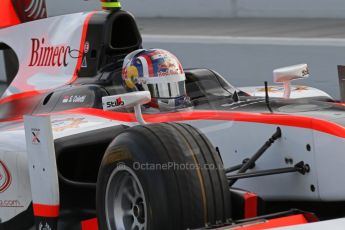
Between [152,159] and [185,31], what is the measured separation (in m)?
9.11

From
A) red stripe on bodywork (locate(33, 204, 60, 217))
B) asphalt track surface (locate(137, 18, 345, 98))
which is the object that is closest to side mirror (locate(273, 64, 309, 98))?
red stripe on bodywork (locate(33, 204, 60, 217))

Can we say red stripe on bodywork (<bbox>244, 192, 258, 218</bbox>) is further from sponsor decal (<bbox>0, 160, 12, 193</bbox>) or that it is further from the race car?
sponsor decal (<bbox>0, 160, 12, 193</bbox>)

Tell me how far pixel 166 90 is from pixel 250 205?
1279 mm

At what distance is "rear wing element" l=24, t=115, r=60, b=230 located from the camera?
490 centimetres

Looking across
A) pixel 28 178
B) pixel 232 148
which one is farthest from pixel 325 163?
pixel 28 178

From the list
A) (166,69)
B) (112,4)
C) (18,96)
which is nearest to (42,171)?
(166,69)

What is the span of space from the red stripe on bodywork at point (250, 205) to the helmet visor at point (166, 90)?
3.90ft

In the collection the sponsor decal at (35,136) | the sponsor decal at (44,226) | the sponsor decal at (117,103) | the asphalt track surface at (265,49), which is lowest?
the asphalt track surface at (265,49)

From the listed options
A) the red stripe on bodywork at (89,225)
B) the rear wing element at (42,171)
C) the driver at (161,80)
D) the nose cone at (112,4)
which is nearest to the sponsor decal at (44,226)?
the rear wing element at (42,171)

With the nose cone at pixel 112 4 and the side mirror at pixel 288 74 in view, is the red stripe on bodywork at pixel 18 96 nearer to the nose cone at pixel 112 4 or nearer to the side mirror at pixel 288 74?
the nose cone at pixel 112 4

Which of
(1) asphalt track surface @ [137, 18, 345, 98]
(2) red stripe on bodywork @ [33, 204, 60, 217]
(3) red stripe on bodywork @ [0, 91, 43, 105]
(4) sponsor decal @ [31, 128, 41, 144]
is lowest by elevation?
(1) asphalt track surface @ [137, 18, 345, 98]

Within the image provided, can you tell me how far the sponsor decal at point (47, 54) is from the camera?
6.50 m

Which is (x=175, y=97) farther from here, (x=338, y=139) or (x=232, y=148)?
(x=338, y=139)

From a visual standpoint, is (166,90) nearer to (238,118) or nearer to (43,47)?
(238,118)
